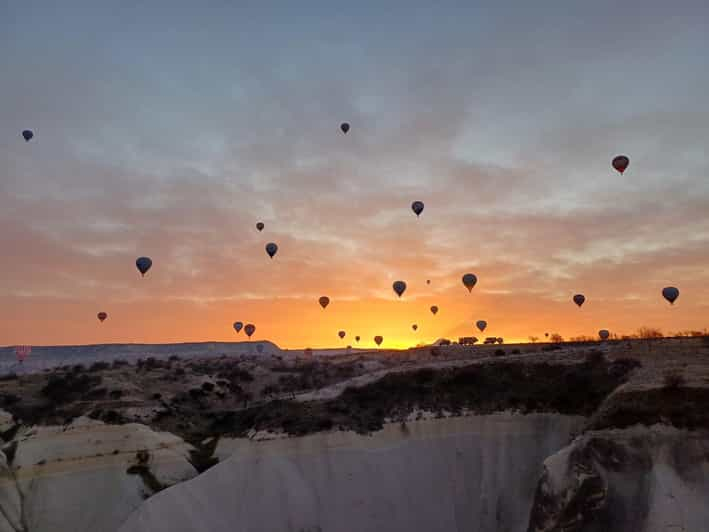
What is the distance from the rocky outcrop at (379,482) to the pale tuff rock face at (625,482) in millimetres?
5756

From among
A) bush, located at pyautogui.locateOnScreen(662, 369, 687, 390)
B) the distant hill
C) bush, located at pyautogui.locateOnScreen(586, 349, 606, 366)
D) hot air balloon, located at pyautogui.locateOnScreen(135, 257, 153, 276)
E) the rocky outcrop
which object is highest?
the distant hill

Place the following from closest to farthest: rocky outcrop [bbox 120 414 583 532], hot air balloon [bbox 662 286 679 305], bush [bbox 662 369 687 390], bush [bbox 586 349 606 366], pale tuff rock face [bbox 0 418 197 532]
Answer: bush [bbox 662 369 687 390] → rocky outcrop [bbox 120 414 583 532] → pale tuff rock face [bbox 0 418 197 532] → bush [bbox 586 349 606 366] → hot air balloon [bbox 662 286 679 305]

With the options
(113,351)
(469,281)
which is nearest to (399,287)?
(469,281)

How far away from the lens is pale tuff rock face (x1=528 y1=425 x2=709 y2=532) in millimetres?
20594

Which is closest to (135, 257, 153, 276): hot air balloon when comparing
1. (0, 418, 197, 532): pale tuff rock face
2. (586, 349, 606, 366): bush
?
(0, 418, 197, 532): pale tuff rock face

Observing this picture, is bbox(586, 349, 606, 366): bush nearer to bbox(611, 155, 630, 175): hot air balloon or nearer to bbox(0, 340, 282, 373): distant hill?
bbox(611, 155, 630, 175): hot air balloon

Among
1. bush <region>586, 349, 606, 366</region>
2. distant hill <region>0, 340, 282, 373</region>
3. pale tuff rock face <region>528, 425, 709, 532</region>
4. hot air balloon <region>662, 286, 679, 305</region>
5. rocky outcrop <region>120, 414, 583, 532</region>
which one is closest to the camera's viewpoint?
pale tuff rock face <region>528, 425, 709, 532</region>

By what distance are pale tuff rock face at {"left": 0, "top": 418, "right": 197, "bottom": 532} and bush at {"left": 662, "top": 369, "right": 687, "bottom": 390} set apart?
23.9 metres

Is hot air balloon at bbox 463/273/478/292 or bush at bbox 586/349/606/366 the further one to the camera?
hot air balloon at bbox 463/273/478/292

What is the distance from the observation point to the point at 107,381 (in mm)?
43688

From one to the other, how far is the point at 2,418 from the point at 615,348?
116 feet

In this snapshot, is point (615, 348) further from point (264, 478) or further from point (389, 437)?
point (264, 478)

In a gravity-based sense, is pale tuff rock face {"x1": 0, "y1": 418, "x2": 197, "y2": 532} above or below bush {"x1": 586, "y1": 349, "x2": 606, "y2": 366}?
below

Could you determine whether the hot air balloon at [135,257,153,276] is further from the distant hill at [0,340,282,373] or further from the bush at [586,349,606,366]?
the distant hill at [0,340,282,373]
